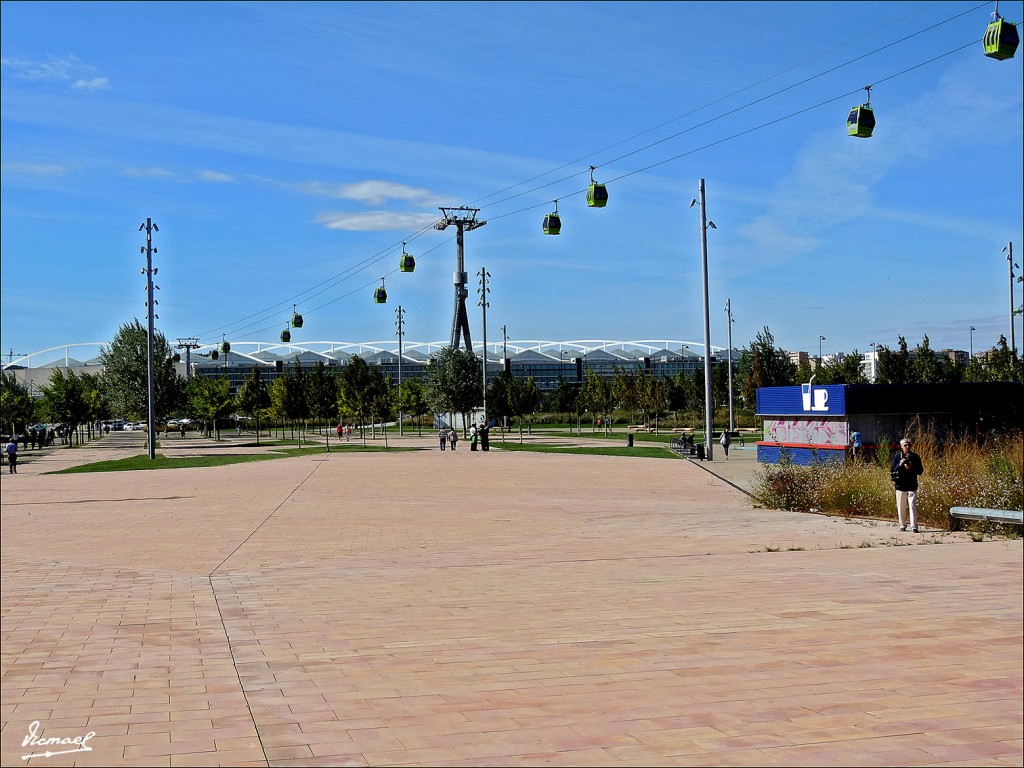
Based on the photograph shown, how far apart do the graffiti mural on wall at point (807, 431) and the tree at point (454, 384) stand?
1017 inches

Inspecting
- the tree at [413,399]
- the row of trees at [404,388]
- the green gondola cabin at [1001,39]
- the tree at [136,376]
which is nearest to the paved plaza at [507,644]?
the green gondola cabin at [1001,39]

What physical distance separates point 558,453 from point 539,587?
3008 centimetres

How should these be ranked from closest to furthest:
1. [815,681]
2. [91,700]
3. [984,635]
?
1. [91,700]
2. [815,681]
3. [984,635]

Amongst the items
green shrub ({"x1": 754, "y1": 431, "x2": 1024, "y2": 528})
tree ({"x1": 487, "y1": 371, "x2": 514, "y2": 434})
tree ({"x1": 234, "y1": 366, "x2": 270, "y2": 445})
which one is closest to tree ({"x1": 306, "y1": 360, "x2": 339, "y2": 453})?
tree ({"x1": 234, "y1": 366, "x2": 270, "y2": 445})

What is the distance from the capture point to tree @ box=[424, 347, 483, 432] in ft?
183

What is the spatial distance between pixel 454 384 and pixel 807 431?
94.1 ft

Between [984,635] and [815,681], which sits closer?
[815,681]

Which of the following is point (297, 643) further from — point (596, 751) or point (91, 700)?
point (596, 751)

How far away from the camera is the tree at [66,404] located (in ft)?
171

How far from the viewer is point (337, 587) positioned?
9945 mm

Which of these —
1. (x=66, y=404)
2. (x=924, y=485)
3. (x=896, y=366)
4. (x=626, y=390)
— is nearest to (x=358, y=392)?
(x=626, y=390)

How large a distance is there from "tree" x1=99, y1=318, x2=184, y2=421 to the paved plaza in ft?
114

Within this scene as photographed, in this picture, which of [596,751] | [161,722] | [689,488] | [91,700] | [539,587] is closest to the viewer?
[596,751]

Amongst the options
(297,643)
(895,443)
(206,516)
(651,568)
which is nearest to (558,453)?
(895,443)
